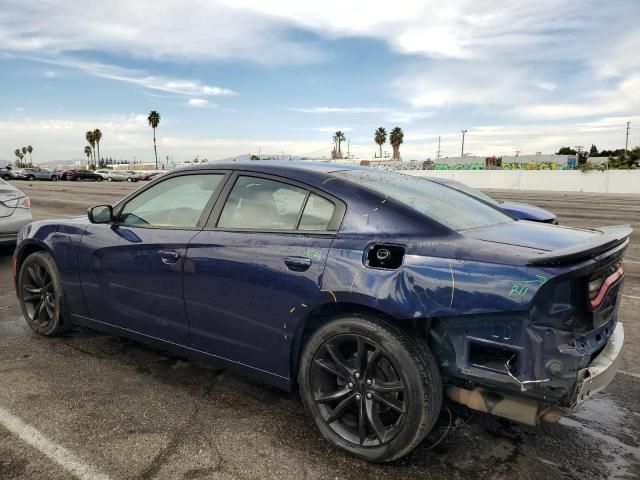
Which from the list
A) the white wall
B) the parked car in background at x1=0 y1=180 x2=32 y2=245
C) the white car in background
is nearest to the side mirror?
the parked car in background at x1=0 y1=180 x2=32 y2=245

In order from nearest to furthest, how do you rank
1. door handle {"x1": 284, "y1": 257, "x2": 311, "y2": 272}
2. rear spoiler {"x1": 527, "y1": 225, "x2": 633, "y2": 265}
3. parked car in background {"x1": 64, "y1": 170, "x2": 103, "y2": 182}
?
1. rear spoiler {"x1": 527, "y1": 225, "x2": 633, "y2": 265}
2. door handle {"x1": 284, "y1": 257, "x2": 311, "y2": 272}
3. parked car in background {"x1": 64, "y1": 170, "x2": 103, "y2": 182}

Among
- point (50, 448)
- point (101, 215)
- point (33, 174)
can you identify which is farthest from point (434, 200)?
point (33, 174)

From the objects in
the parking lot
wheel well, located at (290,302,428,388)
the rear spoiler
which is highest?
the rear spoiler

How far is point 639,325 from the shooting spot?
15.7 ft

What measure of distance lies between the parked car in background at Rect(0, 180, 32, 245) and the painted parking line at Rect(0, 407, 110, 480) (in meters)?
5.13

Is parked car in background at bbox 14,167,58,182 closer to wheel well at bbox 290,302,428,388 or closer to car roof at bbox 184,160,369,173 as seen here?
car roof at bbox 184,160,369,173

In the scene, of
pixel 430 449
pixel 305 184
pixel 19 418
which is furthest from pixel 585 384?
pixel 19 418

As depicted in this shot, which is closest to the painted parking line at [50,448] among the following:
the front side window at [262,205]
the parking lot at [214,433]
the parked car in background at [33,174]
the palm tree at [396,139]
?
the parking lot at [214,433]

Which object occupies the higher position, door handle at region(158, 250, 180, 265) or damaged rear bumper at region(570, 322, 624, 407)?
door handle at region(158, 250, 180, 265)

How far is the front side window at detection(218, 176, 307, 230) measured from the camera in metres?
2.91

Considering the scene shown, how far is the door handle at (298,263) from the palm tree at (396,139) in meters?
98.2

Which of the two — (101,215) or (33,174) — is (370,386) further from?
(33,174)

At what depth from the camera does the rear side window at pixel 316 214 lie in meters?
2.75

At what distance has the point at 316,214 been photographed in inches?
110
